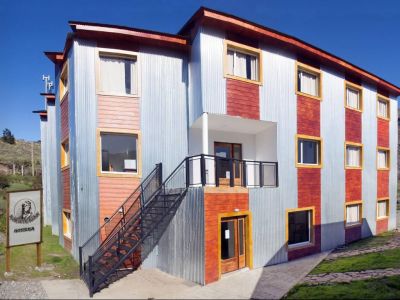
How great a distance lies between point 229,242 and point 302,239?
4.70 metres

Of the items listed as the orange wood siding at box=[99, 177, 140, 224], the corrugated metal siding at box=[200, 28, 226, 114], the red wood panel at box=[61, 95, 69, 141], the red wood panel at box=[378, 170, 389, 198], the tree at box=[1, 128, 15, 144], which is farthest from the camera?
the tree at box=[1, 128, 15, 144]

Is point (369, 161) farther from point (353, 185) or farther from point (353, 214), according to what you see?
point (353, 214)

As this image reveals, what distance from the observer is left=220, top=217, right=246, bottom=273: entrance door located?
10.3 metres

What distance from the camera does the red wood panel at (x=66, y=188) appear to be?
42.6ft

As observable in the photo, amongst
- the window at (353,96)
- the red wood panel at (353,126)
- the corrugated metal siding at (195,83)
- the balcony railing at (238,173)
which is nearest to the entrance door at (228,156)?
the balcony railing at (238,173)

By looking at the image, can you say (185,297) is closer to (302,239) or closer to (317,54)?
(302,239)

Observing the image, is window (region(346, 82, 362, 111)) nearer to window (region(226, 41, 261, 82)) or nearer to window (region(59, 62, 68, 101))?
window (region(226, 41, 261, 82))

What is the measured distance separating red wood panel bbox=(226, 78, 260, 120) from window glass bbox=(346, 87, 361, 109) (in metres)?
7.41

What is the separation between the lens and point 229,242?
412 inches

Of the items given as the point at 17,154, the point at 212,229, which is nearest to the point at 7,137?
the point at 17,154

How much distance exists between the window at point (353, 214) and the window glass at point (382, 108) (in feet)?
21.8

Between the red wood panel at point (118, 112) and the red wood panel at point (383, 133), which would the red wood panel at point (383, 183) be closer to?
the red wood panel at point (383, 133)

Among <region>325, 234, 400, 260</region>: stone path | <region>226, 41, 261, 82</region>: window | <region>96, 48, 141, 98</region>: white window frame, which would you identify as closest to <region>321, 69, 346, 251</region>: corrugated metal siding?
<region>325, 234, 400, 260</region>: stone path

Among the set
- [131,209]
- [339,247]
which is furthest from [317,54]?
[131,209]
